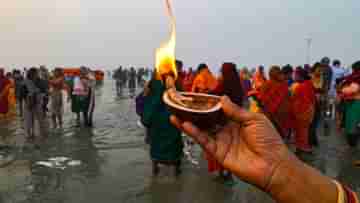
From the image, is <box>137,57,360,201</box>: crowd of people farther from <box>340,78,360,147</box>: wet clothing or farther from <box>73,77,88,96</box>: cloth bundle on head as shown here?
<box>73,77,88,96</box>: cloth bundle on head

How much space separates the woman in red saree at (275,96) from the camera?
6.52 meters

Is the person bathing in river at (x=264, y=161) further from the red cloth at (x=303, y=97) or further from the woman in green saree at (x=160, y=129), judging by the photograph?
the red cloth at (x=303, y=97)

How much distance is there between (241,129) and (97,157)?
18.0 feet

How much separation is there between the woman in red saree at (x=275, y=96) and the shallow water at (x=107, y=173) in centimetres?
118

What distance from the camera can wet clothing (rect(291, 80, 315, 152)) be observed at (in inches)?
266

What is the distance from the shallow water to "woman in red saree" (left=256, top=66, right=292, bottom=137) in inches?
46.6

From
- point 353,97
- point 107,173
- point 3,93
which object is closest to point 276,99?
point 353,97

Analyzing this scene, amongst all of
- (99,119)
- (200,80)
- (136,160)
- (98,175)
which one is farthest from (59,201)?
(99,119)

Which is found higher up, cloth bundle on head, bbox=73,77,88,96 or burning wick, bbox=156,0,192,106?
burning wick, bbox=156,0,192,106

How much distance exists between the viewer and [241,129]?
1908mm

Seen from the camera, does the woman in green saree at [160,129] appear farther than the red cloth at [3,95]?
No

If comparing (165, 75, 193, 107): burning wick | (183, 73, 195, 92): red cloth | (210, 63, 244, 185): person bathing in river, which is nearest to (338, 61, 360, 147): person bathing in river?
(210, 63, 244, 185): person bathing in river

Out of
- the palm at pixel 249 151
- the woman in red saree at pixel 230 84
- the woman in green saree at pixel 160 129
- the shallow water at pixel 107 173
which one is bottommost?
the shallow water at pixel 107 173

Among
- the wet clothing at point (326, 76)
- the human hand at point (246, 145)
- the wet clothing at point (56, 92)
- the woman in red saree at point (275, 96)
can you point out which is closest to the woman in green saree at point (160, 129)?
the woman in red saree at point (275, 96)
